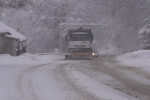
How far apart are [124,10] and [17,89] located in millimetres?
44722

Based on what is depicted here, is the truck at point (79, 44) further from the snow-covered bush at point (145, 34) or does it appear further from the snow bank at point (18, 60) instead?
the snow-covered bush at point (145, 34)

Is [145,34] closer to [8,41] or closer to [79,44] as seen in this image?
[79,44]

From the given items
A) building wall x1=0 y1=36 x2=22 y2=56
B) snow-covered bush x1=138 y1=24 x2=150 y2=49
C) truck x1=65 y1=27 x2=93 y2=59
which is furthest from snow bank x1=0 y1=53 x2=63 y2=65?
snow-covered bush x1=138 y1=24 x2=150 y2=49

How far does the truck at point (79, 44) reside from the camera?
32.8 meters

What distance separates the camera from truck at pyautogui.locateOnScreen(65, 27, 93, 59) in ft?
108

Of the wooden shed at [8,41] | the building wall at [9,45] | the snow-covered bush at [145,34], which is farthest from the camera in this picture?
the snow-covered bush at [145,34]

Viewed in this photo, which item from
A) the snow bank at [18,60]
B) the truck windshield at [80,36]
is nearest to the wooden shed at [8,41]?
the snow bank at [18,60]

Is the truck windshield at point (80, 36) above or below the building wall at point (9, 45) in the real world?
above

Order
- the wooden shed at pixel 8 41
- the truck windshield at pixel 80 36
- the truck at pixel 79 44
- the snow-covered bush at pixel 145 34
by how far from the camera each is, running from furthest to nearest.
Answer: the snow-covered bush at pixel 145 34, the wooden shed at pixel 8 41, the truck windshield at pixel 80 36, the truck at pixel 79 44

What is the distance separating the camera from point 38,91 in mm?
8172

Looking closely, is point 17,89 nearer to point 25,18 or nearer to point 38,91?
point 38,91

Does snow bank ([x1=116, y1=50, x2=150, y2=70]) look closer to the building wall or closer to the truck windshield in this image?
the truck windshield

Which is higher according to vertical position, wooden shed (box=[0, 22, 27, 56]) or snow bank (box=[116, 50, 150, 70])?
wooden shed (box=[0, 22, 27, 56])

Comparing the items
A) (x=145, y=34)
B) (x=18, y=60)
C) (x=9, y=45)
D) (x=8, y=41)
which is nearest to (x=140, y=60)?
(x=18, y=60)
